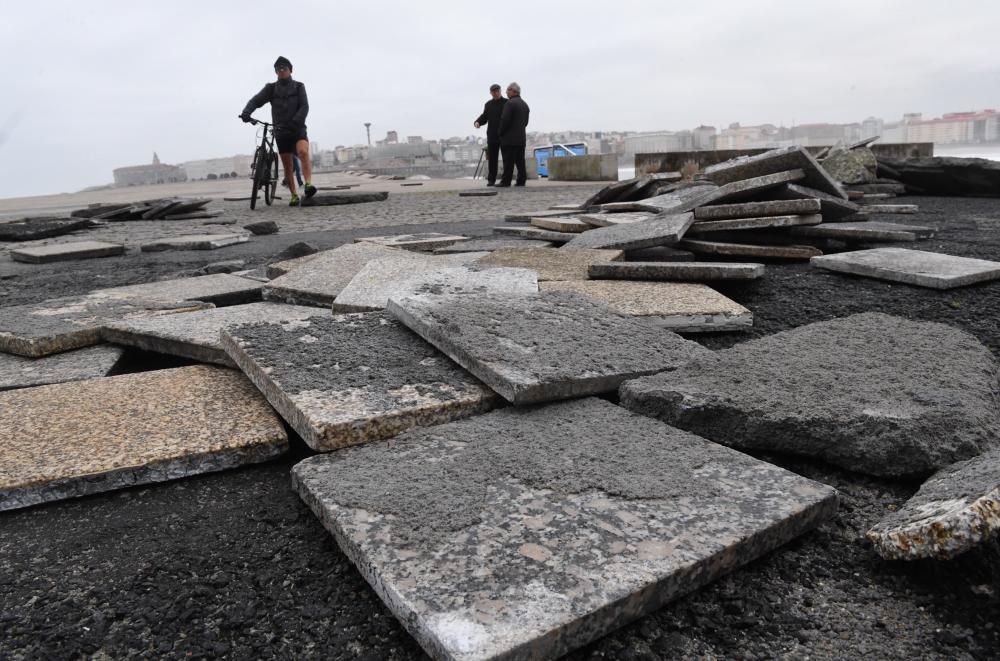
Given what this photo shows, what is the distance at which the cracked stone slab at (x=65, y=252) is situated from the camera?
206 inches

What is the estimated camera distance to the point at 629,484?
1.35 metres

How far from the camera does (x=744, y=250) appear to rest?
3.79m

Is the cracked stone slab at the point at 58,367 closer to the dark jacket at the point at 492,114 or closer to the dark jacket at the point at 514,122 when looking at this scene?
the dark jacket at the point at 514,122

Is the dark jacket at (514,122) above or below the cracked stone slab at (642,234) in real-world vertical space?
above

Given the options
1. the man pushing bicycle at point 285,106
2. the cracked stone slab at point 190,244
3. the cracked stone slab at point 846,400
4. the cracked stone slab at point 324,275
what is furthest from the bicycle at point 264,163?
the cracked stone slab at point 846,400

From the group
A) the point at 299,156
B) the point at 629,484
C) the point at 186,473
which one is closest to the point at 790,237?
the point at 629,484

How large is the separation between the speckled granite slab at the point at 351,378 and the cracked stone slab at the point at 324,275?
2.15 feet

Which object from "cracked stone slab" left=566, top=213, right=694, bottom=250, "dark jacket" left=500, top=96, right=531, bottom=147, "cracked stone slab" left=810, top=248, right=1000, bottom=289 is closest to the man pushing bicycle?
"dark jacket" left=500, top=96, right=531, bottom=147

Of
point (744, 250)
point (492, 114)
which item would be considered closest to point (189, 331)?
point (744, 250)

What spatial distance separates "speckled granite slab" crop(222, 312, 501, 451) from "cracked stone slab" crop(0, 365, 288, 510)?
0.31 feet

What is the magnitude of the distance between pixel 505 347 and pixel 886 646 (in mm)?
1072

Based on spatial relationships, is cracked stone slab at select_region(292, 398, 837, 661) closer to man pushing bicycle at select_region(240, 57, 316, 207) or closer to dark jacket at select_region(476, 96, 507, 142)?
man pushing bicycle at select_region(240, 57, 316, 207)

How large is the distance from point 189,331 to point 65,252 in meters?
3.85

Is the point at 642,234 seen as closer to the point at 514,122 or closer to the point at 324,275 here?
the point at 324,275
